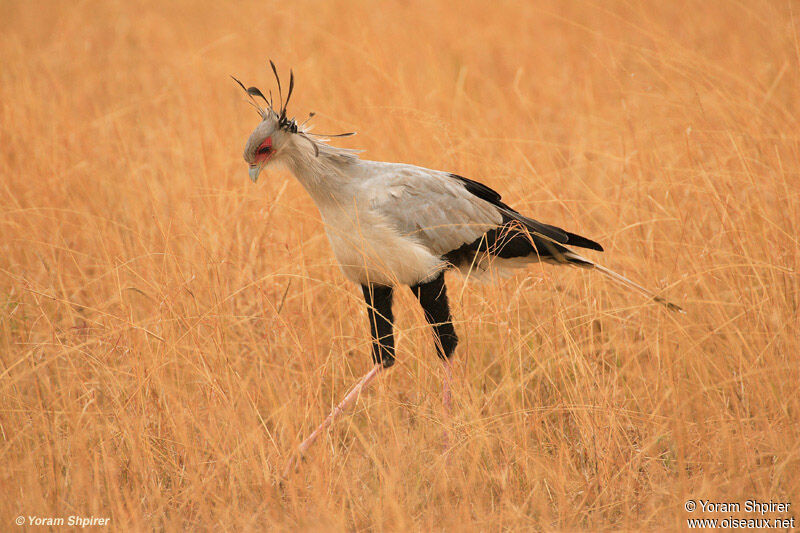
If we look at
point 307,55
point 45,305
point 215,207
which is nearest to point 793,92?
point 215,207

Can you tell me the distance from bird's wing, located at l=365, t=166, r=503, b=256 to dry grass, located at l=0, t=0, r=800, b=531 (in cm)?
27

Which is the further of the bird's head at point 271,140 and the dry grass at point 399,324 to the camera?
the bird's head at point 271,140

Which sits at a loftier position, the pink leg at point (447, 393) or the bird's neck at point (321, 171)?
the bird's neck at point (321, 171)

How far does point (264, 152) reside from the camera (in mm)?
3131

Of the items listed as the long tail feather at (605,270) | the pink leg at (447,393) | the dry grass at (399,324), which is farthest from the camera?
the long tail feather at (605,270)

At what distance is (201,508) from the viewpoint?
2621 millimetres

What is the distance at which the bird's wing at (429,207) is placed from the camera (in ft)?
10.5

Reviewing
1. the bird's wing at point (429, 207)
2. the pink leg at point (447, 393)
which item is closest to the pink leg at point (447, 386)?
the pink leg at point (447, 393)

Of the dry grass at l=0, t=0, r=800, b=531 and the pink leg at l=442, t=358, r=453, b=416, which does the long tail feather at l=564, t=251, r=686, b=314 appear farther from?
the pink leg at l=442, t=358, r=453, b=416

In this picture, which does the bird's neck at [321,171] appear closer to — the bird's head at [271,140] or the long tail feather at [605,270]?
the bird's head at [271,140]

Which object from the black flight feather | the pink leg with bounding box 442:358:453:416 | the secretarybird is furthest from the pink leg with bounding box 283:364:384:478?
the black flight feather

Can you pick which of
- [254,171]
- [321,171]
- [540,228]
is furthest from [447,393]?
[254,171]

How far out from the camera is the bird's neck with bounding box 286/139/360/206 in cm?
317

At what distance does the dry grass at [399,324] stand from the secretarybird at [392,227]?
0.53 feet
